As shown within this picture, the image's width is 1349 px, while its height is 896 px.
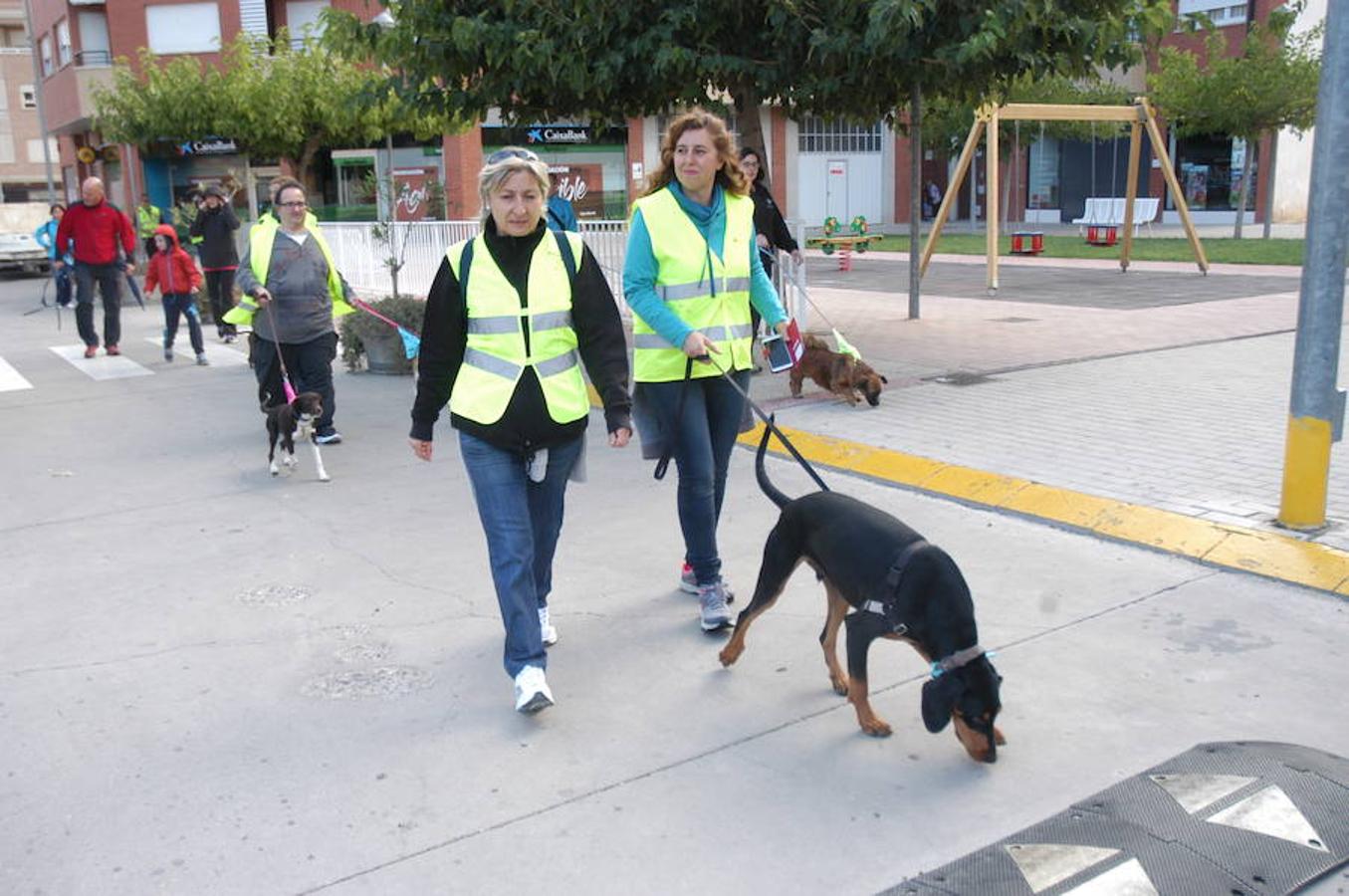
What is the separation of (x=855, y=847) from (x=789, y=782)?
0.37m

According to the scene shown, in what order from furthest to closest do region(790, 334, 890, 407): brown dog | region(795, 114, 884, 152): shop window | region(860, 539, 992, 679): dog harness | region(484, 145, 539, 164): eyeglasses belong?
region(795, 114, 884, 152): shop window, region(790, 334, 890, 407): brown dog, region(484, 145, 539, 164): eyeglasses, region(860, 539, 992, 679): dog harness

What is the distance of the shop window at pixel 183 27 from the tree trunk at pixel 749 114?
23.9 metres

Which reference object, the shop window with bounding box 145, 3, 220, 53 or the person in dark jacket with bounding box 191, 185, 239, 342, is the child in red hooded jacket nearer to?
the person in dark jacket with bounding box 191, 185, 239, 342

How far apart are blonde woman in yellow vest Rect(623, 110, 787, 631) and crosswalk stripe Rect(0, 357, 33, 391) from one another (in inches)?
346

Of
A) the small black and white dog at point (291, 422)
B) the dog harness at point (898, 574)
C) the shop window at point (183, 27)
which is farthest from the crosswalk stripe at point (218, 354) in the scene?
the shop window at point (183, 27)

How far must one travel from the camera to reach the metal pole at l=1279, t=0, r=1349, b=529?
502 cm

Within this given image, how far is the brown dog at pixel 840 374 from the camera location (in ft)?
27.1

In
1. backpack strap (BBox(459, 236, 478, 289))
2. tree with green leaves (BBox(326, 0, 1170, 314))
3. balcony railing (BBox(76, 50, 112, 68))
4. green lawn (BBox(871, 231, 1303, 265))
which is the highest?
balcony railing (BBox(76, 50, 112, 68))

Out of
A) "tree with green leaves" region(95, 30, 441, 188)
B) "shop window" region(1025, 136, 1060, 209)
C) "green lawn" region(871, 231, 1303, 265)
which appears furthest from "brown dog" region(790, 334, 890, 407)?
"shop window" region(1025, 136, 1060, 209)

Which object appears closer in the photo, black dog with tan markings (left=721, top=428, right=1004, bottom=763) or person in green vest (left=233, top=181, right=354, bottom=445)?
black dog with tan markings (left=721, top=428, right=1004, bottom=763)

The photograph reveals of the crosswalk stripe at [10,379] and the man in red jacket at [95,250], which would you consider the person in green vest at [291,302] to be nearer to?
the crosswalk stripe at [10,379]

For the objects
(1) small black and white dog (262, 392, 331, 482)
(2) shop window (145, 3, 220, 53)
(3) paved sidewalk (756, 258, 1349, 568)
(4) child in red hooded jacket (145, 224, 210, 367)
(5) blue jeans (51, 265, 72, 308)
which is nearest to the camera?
(3) paved sidewalk (756, 258, 1349, 568)

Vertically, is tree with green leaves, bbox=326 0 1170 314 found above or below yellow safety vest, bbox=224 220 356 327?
above

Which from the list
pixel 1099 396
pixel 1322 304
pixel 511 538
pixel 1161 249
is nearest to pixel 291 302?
pixel 511 538
